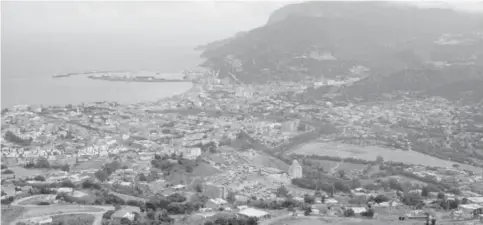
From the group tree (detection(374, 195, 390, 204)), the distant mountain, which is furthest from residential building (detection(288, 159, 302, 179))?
the distant mountain

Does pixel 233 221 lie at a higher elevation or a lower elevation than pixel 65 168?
higher

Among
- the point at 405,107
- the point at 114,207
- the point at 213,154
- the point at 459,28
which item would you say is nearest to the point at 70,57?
the point at 459,28

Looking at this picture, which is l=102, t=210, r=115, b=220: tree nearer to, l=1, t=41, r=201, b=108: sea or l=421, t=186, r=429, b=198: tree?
l=421, t=186, r=429, b=198: tree

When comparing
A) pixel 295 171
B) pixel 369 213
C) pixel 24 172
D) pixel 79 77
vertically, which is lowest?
pixel 24 172

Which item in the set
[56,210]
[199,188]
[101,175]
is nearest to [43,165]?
[101,175]

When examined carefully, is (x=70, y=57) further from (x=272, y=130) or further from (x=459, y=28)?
(x=272, y=130)

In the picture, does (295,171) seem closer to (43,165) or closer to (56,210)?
(56,210)

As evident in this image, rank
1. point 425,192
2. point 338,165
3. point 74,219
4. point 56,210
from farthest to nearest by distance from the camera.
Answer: point 338,165
point 425,192
point 56,210
point 74,219
